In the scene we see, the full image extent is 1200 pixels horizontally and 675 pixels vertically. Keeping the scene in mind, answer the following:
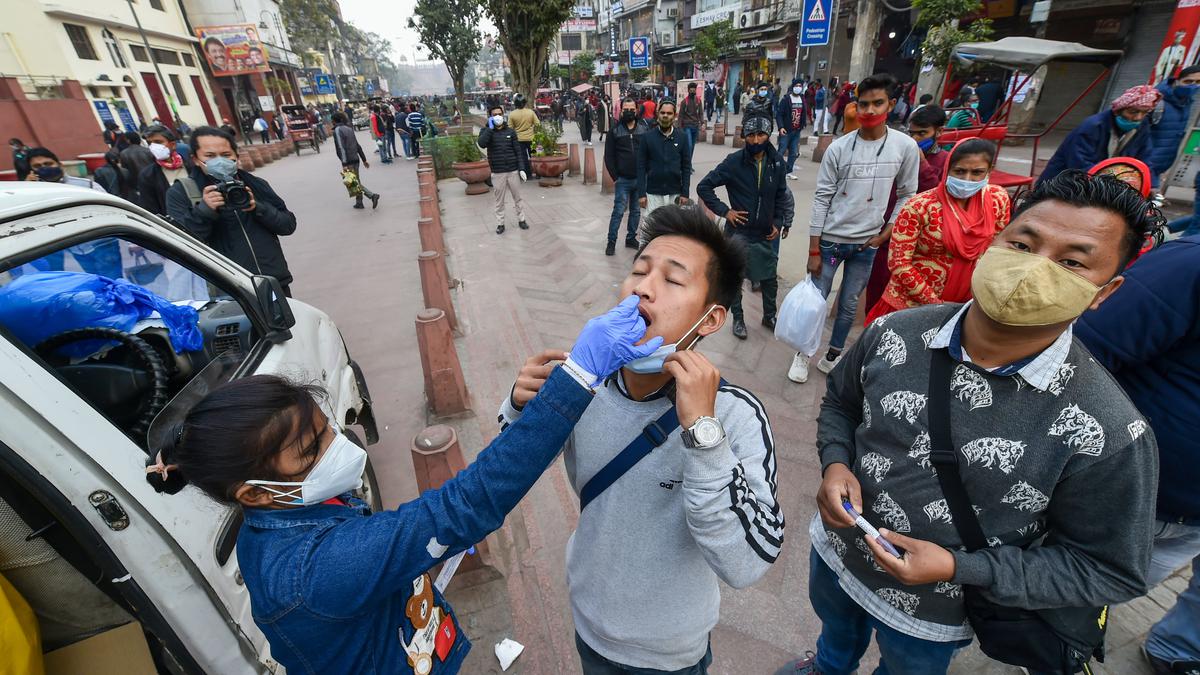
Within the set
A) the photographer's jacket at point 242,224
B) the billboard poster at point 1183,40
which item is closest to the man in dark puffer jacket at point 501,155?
the photographer's jacket at point 242,224

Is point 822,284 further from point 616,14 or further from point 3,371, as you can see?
point 616,14

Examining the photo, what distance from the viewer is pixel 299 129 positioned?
1013 inches

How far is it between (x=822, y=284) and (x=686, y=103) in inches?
501

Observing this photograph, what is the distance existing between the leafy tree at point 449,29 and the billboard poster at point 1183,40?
60.9 ft

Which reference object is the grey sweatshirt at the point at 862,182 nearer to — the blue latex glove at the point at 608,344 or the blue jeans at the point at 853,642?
the blue jeans at the point at 853,642

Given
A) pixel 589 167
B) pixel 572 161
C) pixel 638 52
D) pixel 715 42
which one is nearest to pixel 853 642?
pixel 589 167

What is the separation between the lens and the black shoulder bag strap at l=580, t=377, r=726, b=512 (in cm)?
124

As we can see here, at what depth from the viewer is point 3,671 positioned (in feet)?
4.13

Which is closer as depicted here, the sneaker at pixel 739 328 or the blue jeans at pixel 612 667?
the blue jeans at pixel 612 667

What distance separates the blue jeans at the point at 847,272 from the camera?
3854 mm

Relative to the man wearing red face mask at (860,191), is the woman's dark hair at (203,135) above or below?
above

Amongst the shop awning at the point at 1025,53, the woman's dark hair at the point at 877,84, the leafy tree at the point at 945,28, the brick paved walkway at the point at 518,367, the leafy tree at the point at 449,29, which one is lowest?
the brick paved walkway at the point at 518,367

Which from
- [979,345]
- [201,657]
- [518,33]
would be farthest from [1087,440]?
[518,33]

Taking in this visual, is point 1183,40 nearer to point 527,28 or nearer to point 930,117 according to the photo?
point 930,117
